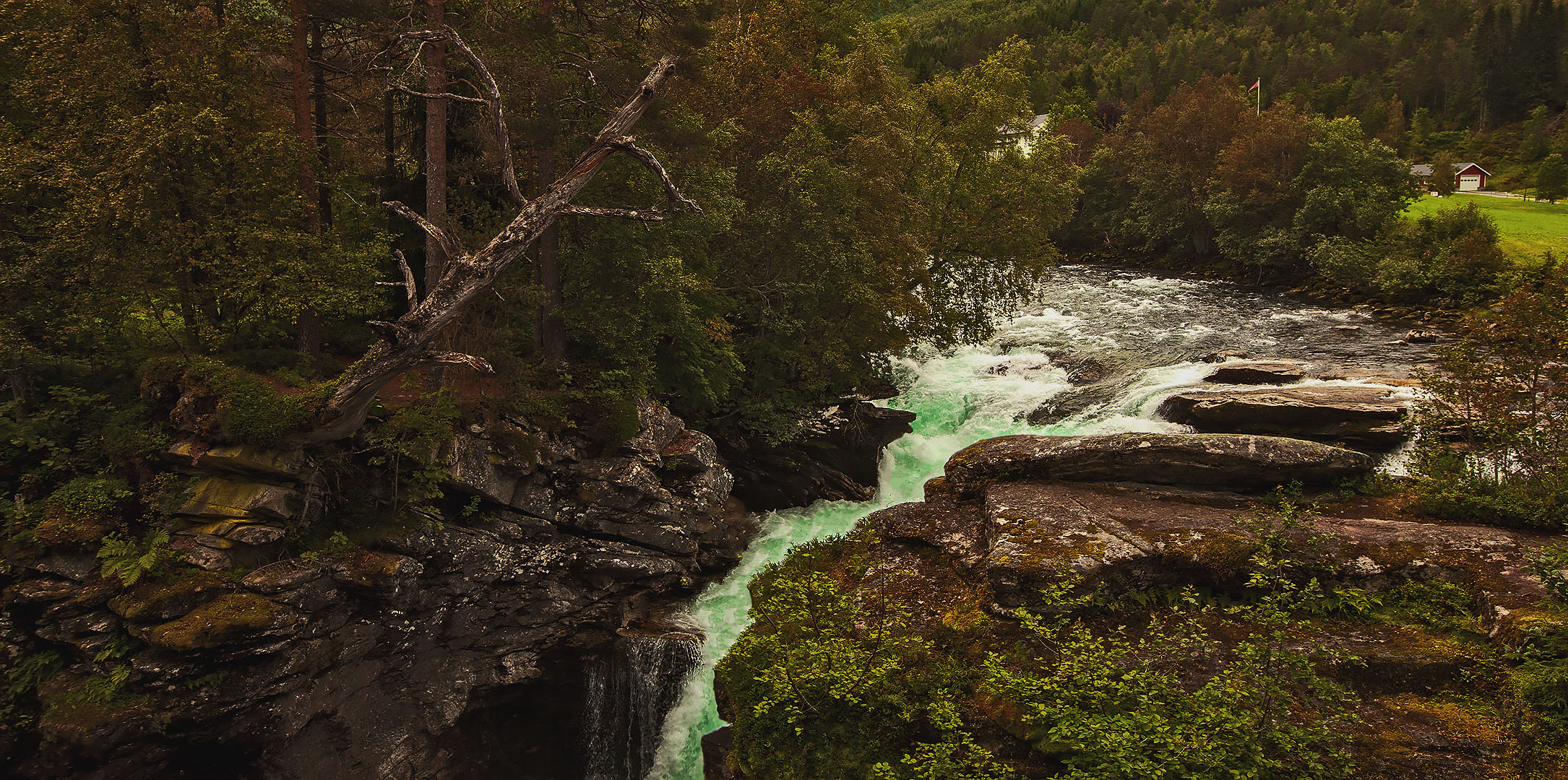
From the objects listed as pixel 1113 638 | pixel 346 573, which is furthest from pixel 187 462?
pixel 1113 638

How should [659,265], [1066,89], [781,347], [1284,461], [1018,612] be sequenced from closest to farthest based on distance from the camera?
[1018,612] → [1284,461] → [659,265] → [781,347] → [1066,89]

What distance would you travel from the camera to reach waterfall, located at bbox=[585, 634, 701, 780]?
43.3 feet

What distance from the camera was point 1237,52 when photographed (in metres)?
102

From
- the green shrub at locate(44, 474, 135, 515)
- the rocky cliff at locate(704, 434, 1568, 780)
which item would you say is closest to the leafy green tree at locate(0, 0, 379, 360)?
the green shrub at locate(44, 474, 135, 515)

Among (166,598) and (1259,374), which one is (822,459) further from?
(166,598)

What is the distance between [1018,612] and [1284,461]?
6301 millimetres

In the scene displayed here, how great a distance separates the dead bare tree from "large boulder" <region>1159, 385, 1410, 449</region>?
12304mm

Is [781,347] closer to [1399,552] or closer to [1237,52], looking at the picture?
[1399,552]

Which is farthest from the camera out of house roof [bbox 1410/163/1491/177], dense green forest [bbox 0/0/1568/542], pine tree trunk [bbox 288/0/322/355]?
house roof [bbox 1410/163/1491/177]

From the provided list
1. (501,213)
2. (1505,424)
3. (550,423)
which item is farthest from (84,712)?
Result: (1505,424)

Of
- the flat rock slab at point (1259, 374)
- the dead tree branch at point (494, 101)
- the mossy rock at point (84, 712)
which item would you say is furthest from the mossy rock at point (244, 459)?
the flat rock slab at point (1259, 374)

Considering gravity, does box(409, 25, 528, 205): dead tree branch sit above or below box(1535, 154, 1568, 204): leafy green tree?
below

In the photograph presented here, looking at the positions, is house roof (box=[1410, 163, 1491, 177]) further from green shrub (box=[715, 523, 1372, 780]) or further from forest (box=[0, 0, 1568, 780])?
green shrub (box=[715, 523, 1372, 780])

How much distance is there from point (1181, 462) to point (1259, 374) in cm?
1094
